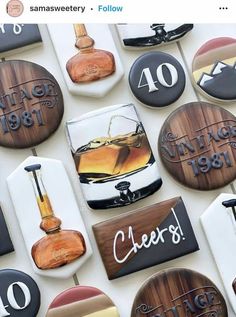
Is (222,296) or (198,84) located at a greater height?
(198,84)

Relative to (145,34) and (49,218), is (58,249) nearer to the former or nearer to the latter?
(49,218)

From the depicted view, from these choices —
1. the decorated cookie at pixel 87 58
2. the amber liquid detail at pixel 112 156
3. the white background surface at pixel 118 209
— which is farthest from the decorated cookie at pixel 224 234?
the decorated cookie at pixel 87 58

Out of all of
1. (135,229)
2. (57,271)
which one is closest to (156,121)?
(135,229)

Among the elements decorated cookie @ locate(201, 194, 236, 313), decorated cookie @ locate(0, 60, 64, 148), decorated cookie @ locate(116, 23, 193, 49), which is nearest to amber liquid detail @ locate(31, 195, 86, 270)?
decorated cookie @ locate(0, 60, 64, 148)

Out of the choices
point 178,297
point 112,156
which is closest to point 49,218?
point 112,156

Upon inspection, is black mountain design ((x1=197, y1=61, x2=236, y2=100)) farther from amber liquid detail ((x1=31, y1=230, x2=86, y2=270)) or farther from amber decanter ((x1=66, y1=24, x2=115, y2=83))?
amber liquid detail ((x1=31, y1=230, x2=86, y2=270))

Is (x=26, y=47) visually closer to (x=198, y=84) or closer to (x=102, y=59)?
(x=102, y=59)
